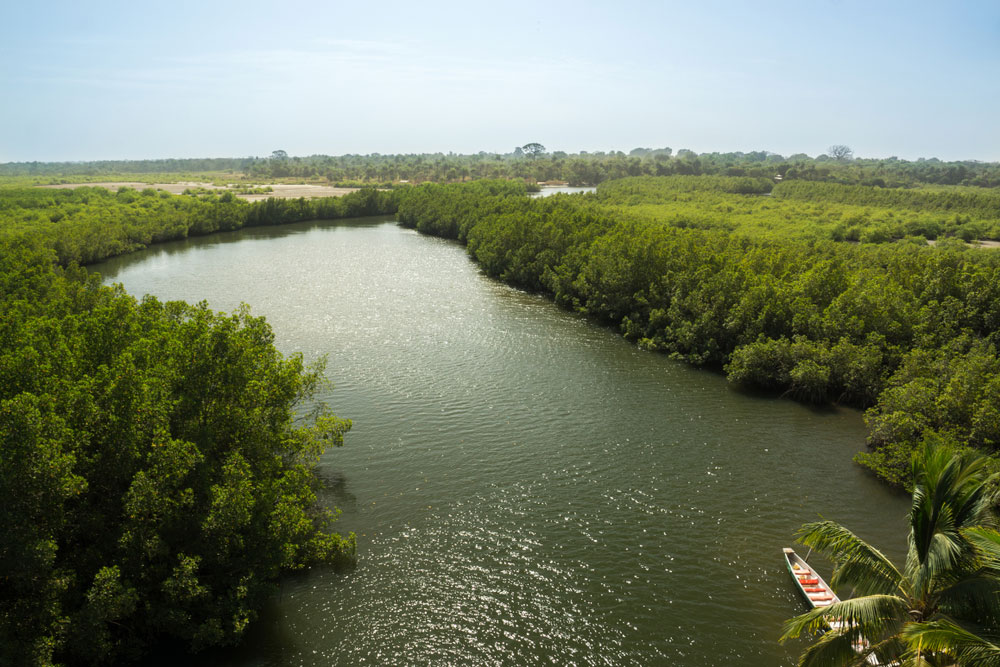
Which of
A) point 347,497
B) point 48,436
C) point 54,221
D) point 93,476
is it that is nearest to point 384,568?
point 347,497

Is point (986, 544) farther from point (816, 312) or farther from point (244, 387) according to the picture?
point (816, 312)

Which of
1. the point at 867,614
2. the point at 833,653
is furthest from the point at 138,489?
the point at 867,614

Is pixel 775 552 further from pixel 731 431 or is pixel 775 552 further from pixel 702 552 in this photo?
pixel 731 431

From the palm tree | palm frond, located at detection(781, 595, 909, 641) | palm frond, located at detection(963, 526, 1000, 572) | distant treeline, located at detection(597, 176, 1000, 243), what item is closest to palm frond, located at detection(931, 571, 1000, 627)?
the palm tree

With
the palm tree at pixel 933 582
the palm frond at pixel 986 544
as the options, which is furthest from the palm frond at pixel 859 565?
the palm frond at pixel 986 544

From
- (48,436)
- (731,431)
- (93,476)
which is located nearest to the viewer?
(48,436)

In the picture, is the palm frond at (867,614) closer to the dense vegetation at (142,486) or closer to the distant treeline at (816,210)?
the dense vegetation at (142,486)

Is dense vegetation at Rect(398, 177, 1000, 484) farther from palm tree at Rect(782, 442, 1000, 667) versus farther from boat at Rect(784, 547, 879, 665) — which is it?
palm tree at Rect(782, 442, 1000, 667)
